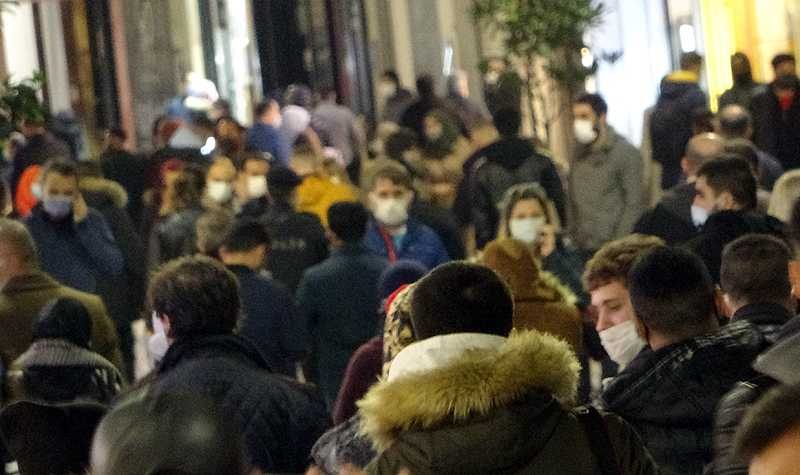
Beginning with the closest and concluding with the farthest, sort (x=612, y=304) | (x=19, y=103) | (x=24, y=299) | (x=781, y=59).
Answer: (x=612, y=304) < (x=19, y=103) < (x=24, y=299) < (x=781, y=59)

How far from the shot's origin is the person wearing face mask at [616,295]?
731 cm

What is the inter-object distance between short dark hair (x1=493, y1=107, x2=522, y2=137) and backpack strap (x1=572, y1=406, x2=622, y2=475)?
9.65 m

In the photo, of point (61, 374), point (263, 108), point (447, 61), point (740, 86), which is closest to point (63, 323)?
point (61, 374)

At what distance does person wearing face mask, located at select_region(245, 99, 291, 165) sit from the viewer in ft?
69.6

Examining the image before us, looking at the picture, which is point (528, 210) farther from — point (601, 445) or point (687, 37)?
point (687, 37)

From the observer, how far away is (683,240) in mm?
10930

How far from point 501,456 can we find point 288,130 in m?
17.5

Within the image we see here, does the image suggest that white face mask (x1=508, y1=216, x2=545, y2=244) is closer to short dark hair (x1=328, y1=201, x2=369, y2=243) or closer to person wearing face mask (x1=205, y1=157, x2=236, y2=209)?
short dark hair (x1=328, y1=201, x2=369, y2=243)

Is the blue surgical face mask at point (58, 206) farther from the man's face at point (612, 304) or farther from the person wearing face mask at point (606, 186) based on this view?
the man's face at point (612, 304)

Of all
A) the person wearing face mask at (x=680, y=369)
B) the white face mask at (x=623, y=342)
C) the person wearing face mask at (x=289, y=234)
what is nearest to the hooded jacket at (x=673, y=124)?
the person wearing face mask at (x=289, y=234)

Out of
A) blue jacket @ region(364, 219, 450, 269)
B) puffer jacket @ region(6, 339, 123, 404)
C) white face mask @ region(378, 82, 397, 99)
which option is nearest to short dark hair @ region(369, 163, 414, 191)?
blue jacket @ region(364, 219, 450, 269)

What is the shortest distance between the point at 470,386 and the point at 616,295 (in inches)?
121

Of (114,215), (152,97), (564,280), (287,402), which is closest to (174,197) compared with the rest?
(114,215)

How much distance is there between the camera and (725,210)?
9820mm
